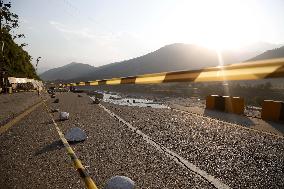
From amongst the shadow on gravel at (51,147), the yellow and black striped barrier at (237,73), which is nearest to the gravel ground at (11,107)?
the shadow on gravel at (51,147)

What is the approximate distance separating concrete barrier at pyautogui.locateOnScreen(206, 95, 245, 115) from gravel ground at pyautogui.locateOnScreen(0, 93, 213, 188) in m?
16.8

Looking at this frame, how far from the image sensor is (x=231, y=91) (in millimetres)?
99000

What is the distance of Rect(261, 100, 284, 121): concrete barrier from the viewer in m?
18.7

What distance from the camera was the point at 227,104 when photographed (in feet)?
78.6

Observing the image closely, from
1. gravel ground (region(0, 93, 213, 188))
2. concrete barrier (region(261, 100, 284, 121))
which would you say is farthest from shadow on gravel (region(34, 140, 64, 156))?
concrete barrier (region(261, 100, 284, 121))

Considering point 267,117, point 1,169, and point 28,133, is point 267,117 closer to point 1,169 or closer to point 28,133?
point 28,133

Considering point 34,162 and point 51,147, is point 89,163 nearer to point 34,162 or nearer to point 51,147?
point 34,162

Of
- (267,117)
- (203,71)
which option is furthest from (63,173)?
(267,117)

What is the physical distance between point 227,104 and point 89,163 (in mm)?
20048

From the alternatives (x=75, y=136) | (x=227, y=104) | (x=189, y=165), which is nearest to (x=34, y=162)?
(x=75, y=136)

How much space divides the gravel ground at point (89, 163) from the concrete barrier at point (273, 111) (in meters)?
13.4

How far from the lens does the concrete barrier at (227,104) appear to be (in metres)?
23.1

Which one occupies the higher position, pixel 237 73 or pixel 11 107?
pixel 237 73

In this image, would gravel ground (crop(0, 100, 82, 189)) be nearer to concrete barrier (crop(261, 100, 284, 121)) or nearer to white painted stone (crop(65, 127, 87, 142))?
white painted stone (crop(65, 127, 87, 142))
